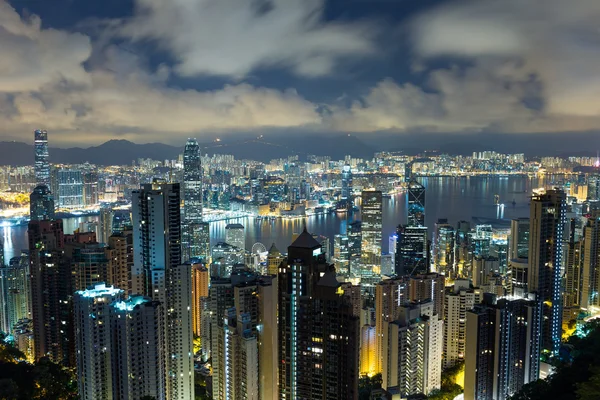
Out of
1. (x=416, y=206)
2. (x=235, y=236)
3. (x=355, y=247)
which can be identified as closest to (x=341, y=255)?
(x=355, y=247)

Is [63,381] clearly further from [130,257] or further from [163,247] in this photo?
[130,257]

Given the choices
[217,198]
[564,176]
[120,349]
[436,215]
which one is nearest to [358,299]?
[120,349]

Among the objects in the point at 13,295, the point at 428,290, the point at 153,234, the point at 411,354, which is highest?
the point at 153,234

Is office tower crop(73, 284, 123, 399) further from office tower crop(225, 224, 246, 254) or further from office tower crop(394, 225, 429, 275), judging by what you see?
office tower crop(225, 224, 246, 254)

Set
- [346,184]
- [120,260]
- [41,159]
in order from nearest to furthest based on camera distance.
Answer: [120,260] < [41,159] < [346,184]

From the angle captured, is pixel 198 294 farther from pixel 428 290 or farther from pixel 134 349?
pixel 134 349
